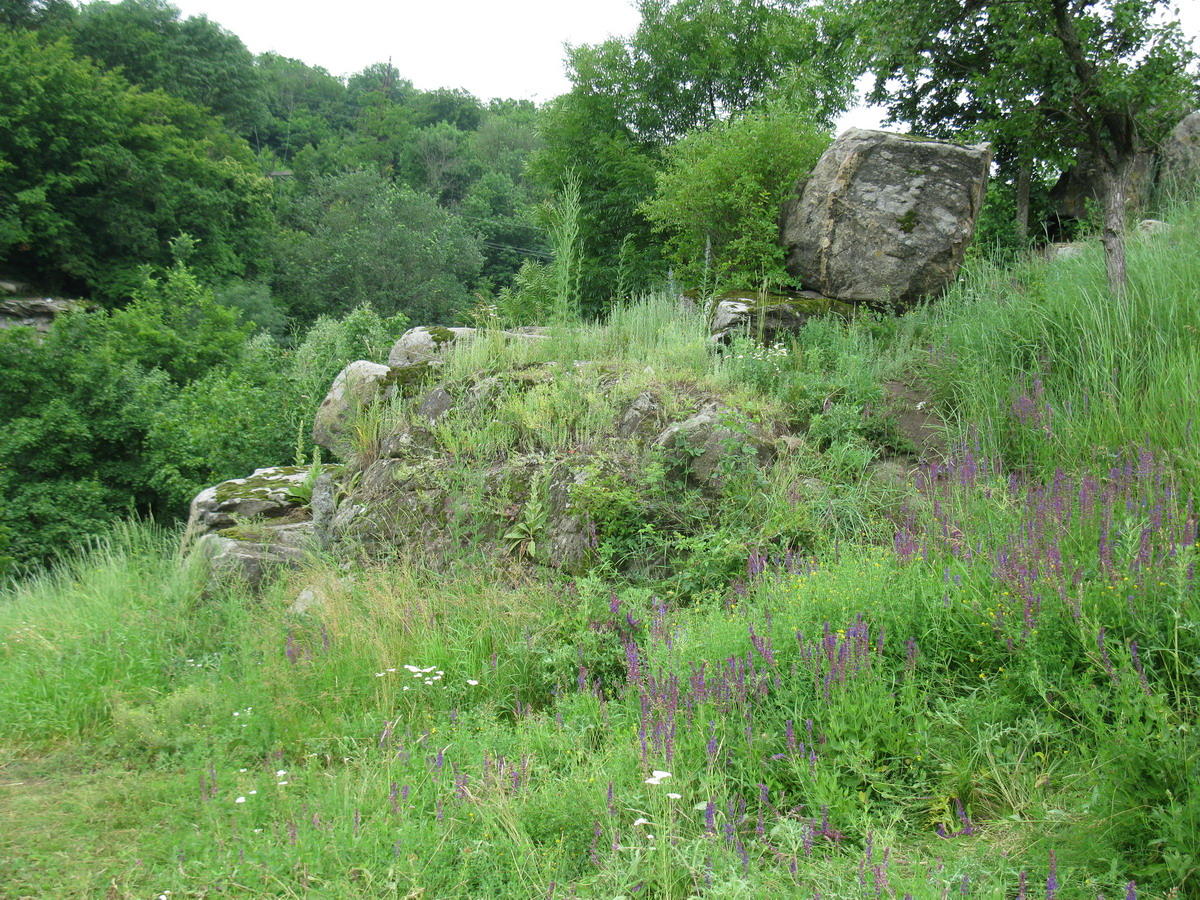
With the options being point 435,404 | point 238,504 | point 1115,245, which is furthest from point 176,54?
point 1115,245

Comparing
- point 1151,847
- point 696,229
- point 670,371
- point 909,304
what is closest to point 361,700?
point 1151,847

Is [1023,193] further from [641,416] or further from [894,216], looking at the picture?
[641,416]

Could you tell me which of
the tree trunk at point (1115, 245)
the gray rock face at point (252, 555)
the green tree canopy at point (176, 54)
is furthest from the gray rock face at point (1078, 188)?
the green tree canopy at point (176, 54)

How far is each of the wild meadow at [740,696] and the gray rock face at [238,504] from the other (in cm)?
190

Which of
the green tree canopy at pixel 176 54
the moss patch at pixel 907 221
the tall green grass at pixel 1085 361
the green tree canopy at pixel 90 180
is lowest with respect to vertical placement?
the tall green grass at pixel 1085 361

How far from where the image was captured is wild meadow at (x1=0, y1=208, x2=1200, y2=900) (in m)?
2.48

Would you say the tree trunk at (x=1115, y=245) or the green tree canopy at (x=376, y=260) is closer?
the tree trunk at (x=1115, y=245)

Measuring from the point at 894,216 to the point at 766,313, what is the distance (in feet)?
6.30

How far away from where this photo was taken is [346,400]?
896 centimetres

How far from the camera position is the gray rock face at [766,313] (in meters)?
8.34

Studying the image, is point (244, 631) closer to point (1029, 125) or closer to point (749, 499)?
point (749, 499)

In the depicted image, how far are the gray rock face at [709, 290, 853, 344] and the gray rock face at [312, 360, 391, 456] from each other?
358 cm

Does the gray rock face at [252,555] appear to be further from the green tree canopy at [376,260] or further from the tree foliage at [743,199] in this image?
the green tree canopy at [376,260]

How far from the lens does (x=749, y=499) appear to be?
5.09 m
